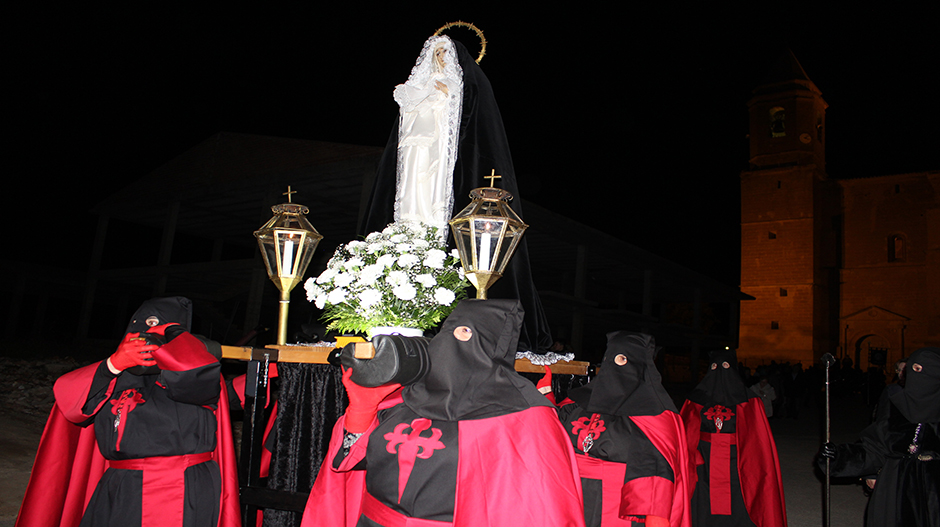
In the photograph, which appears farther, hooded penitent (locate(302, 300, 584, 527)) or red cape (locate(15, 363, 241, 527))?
red cape (locate(15, 363, 241, 527))

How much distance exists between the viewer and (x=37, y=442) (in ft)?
27.1

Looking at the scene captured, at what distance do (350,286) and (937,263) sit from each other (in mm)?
41842

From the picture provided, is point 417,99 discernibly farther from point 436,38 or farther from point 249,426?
point 249,426

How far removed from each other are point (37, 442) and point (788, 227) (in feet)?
127

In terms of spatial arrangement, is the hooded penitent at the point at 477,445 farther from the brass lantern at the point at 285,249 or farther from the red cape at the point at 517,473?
the brass lantern at the point at 285,249

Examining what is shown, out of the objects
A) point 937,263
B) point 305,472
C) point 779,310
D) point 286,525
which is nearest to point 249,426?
point 305,472

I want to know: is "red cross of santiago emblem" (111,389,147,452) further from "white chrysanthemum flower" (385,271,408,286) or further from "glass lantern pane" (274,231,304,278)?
"white chrysanthemum flower" (385,271,408,286)

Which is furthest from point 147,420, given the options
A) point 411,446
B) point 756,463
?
point 756,463

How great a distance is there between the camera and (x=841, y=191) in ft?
131

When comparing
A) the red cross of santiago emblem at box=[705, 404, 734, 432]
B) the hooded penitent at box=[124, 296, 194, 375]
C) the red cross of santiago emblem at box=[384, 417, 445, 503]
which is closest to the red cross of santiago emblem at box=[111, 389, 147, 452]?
the hooded penitent at box=[124, 296, 194, 375]

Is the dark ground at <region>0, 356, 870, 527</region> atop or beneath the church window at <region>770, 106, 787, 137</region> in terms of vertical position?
beneath

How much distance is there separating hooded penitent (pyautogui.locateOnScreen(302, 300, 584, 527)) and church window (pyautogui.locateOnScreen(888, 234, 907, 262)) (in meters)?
43.1

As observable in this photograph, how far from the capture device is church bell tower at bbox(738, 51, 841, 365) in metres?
36.8

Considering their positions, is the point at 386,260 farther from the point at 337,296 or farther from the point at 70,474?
the point at 70,474
